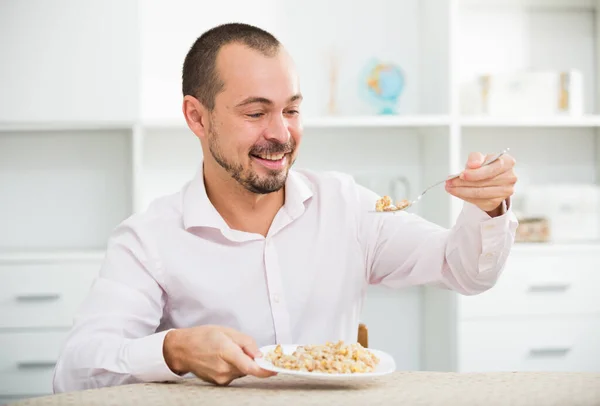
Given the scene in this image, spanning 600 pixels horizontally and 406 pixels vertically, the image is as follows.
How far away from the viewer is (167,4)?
3287 millimetres

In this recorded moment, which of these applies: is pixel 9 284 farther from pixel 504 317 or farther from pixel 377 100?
pixel 504 317

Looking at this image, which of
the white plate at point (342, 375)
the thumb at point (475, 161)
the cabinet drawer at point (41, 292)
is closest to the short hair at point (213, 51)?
the thumb at point (475, 161)

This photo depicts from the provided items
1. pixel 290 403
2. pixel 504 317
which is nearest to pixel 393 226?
pixel 290 403

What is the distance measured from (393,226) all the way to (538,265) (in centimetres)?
142

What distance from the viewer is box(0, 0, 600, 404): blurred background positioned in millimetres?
2951

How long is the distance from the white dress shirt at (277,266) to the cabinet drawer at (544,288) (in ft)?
4.13

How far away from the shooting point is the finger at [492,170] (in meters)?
1.30

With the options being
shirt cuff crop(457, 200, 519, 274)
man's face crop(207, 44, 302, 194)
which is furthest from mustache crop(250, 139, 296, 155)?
shirt cuff crop(457, 200, 519, 274)

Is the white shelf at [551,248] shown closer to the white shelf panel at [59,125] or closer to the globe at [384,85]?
the globe at [384,85]

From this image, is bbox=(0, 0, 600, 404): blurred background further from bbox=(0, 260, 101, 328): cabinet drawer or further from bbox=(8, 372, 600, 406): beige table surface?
bbox=(8, 372, 600, 406): beige table surface

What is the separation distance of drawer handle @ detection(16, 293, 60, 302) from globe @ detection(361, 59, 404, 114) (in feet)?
4.48

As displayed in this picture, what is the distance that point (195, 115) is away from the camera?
178 centimetres

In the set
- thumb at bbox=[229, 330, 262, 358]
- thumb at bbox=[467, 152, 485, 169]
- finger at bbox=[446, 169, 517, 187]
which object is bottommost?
thumb at bbox=[229, 330, 262, 358]

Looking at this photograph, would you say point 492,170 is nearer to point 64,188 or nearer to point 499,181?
point 499,181
